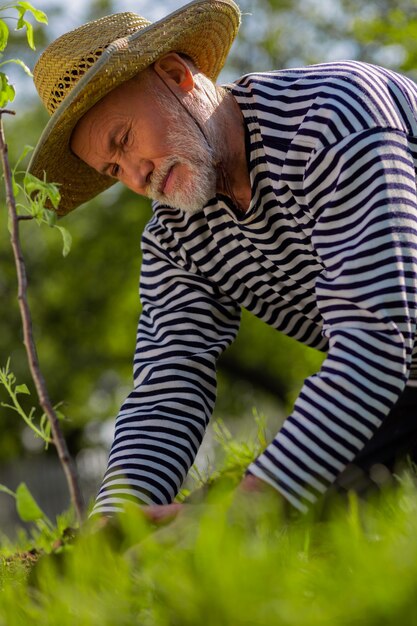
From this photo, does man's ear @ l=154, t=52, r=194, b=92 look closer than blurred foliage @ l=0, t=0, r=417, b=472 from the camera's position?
Yes

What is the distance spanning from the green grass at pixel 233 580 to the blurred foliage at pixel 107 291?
15.5 metres

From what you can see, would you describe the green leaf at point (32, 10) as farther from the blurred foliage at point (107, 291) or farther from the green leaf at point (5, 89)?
the blurred foliage at point (107, 291)

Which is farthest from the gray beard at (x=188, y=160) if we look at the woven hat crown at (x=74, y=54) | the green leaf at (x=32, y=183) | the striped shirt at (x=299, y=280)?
the green leaf at (x=32, y=183)

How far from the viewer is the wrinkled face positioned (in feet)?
8.03

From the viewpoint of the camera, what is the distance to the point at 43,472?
58.1ft

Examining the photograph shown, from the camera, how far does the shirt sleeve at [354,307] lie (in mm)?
1794

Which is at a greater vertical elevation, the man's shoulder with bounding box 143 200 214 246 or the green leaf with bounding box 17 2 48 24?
the green leaf with bounding box 17 2 48 24

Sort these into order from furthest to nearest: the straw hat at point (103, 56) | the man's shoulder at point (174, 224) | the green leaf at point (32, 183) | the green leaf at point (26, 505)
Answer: the man's shoulder at point (174, 224)
the straw hat at point (103, 56)
the green leaf at point (32, 183)
the green leaf at point (26, 505)

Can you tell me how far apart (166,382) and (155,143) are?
668 mm

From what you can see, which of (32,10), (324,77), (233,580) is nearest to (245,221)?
(324,77)

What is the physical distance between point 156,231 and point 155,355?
1.39 ft

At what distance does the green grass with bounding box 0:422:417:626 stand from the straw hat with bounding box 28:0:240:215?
50.5 inches

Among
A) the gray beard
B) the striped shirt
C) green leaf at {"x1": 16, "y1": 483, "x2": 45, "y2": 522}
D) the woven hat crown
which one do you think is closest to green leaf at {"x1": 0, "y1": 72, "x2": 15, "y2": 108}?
the woven hat crown

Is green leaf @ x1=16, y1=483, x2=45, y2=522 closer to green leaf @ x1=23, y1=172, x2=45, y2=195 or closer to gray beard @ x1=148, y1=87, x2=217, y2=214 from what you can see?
green leaf @ x1=23, y1=172, x2=45, y2=195
